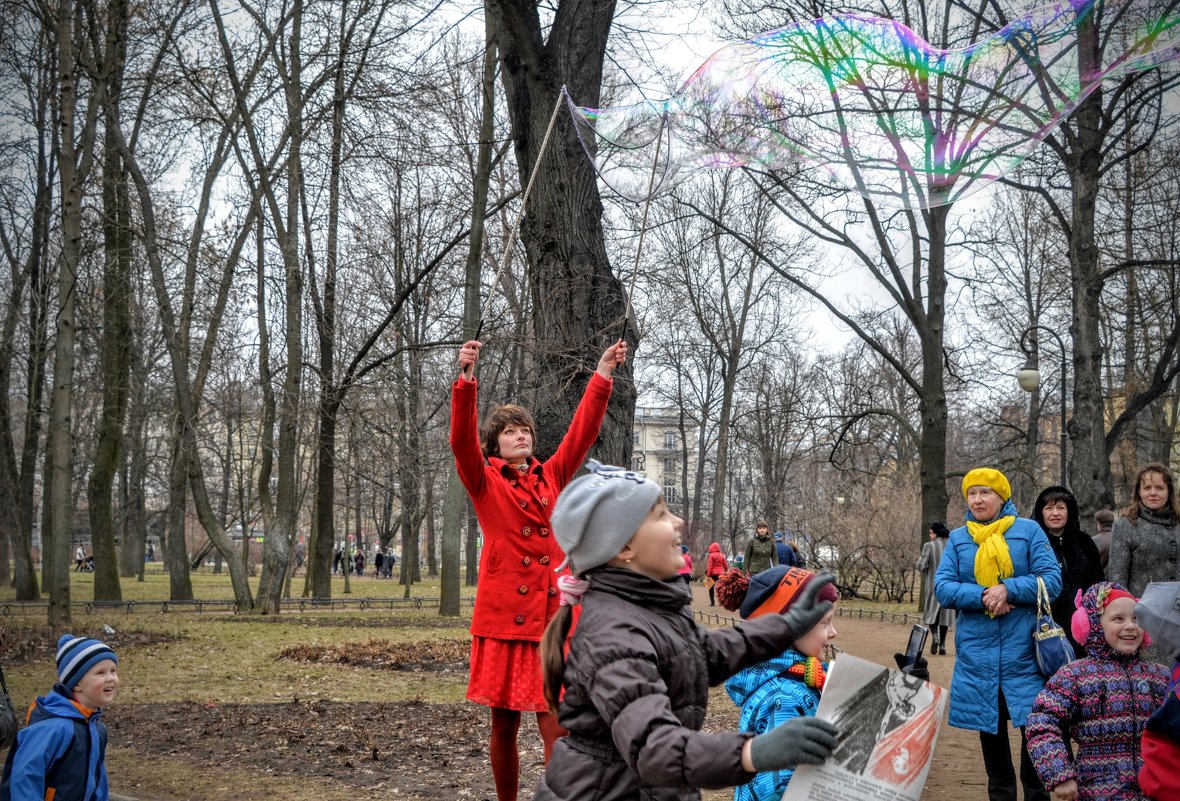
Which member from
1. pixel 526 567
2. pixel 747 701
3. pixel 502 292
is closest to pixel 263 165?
pixel 502 292

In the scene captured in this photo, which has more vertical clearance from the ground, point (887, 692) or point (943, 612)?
point (887, 692)

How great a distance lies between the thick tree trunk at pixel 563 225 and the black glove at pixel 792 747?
5148mm

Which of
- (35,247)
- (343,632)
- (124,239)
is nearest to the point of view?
(343,632)

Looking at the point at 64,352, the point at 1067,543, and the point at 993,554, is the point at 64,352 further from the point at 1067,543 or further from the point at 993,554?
the point at 993,554

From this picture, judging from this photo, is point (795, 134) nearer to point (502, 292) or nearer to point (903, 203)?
point (903, 203)

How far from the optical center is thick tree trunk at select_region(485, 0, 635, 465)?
7.65m

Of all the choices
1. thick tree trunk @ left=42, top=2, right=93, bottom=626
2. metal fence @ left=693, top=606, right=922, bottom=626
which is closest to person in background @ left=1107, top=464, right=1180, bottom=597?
metal fence @ left=693, top=606, right=922, bottom=626

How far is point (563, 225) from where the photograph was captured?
310 inches

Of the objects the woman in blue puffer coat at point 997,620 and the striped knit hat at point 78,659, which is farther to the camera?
the woman in blue puffer coat at point 997,620

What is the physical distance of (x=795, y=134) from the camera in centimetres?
777

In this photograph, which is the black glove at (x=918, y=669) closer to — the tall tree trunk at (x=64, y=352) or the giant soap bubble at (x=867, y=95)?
the giant soap bubble at (x=867, y=95)

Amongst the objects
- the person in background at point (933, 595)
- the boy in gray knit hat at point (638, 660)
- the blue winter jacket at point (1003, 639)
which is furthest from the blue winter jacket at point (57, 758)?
the person in background at point (933, 595)

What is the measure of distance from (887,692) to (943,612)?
12572 millimetres

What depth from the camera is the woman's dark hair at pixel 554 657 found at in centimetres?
283
